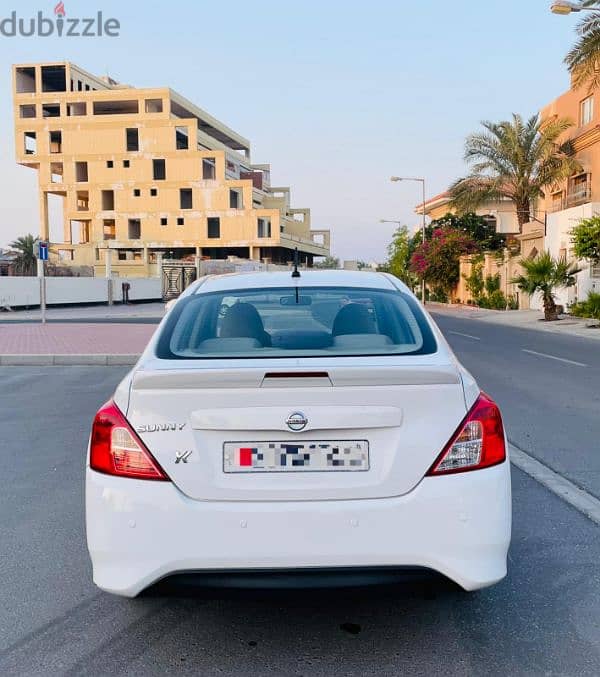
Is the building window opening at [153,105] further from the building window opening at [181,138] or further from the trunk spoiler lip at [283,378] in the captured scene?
the trunk spoiler lip at [283,378]

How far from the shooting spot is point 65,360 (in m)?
13.6

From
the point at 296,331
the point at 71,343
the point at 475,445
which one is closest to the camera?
the point at 475,445

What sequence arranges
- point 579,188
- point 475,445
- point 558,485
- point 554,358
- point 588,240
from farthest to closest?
1. point 579,188
2. point 588,240
3. point 554,358
4. point 558,485
5. point 475,445

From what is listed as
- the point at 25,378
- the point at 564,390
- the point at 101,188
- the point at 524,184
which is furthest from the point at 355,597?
the point at 101,188

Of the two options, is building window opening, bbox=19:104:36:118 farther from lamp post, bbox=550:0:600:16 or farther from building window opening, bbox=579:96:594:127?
lamp post, bbox=550:0:600:16

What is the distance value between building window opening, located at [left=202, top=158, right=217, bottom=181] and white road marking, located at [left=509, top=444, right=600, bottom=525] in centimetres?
6321

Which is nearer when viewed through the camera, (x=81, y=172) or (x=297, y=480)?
(x=297, y=480)

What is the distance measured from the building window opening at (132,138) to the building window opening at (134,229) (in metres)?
6.93

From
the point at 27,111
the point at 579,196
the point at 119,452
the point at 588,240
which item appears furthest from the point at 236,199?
the point at 119,452

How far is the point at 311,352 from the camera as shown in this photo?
331 centimetres

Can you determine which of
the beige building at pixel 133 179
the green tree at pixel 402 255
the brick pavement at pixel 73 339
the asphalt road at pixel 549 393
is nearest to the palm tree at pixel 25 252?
the beige building at pixel 133 179

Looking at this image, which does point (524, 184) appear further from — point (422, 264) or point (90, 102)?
point (90, 102)

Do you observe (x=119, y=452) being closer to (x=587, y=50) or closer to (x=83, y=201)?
(x=587, y=50)

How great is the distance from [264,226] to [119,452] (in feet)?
216
